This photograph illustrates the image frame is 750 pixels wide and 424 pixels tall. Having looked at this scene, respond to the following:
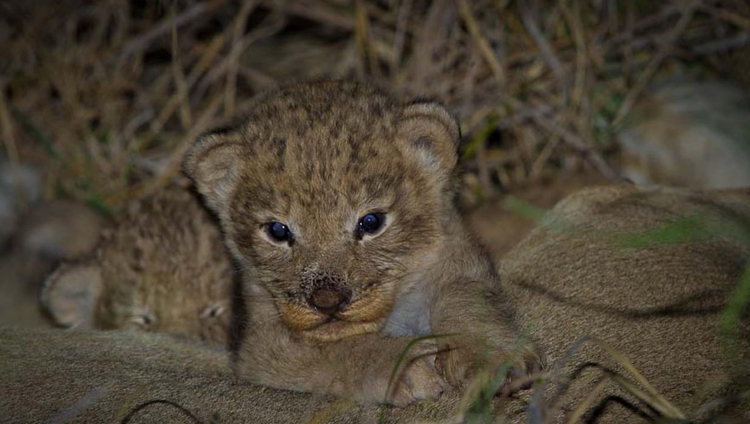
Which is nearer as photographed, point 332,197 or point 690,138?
point 332,197

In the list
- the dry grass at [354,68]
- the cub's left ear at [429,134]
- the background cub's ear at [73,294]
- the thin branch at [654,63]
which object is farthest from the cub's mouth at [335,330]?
the thin branch at [654,63]

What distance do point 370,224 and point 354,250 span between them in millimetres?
117

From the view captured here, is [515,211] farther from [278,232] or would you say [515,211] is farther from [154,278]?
[154,278]

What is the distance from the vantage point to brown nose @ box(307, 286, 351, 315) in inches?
106

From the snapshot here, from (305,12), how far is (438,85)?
1.02 m

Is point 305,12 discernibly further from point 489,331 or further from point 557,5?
point 489,331

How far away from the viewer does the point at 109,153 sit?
5.63m

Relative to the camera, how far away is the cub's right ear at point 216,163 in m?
3.21

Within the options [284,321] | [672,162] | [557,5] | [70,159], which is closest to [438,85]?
[557,5]

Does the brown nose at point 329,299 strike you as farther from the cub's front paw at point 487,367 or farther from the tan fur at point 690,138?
the tan fur at point 690,138

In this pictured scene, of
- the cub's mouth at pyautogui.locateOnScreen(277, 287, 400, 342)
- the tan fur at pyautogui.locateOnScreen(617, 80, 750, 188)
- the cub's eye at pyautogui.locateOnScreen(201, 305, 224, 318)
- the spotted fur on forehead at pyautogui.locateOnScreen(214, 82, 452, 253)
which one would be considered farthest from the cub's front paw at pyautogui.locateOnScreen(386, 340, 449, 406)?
the tan fur at pyautogui.locateOnScreen(617, 80, 750, 188)

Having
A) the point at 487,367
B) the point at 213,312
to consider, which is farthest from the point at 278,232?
the point at 213,312

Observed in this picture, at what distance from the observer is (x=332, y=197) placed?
112 inches

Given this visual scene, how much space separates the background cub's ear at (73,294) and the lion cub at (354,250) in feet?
4.00
